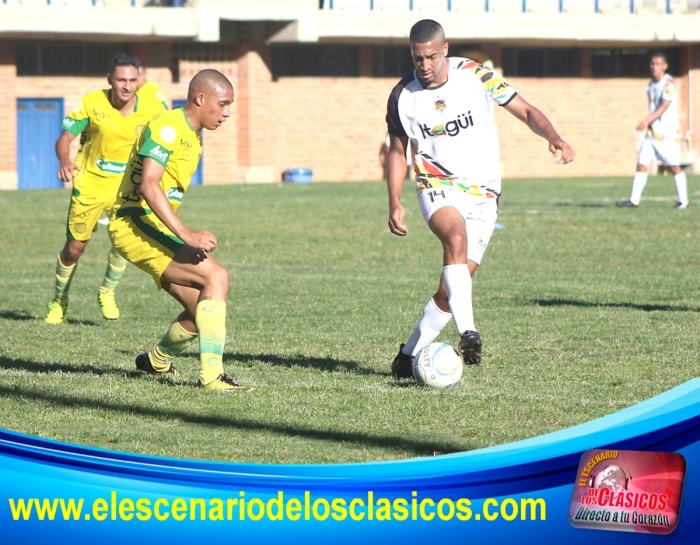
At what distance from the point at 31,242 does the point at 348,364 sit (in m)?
10.3

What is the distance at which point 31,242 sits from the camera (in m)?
17.8

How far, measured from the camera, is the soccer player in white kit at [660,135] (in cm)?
2111

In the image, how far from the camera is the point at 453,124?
7.94 m

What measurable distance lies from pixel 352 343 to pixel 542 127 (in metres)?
2.32

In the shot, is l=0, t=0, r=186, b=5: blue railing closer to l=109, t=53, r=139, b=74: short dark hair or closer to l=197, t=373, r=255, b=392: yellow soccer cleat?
l=109, t=53, r=139, b=74: short dark hair

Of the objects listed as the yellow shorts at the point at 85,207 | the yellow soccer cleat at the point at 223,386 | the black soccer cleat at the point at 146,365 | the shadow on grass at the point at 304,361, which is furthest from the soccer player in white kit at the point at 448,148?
the yellow shorts at the point at 85,207

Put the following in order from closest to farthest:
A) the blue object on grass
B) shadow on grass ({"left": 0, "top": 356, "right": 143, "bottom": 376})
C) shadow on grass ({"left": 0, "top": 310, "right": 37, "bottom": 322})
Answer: shadow on grass ({"left": 0, "top": 356, "right": 143, "bottom": 376})
shadow on grass ({"left": 0, "top": 310, "right": 37, "bottom": 322})
the blue object on grass

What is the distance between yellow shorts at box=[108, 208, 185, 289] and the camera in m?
7.63

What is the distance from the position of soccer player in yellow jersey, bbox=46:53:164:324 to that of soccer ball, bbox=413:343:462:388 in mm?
3951

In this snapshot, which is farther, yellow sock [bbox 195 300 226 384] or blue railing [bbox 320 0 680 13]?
blue railing [bbox 320 0 680 13]

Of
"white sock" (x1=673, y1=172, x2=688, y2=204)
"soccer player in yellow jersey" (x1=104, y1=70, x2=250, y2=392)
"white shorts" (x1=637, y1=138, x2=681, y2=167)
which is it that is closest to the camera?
"soccer player in yellow jersey" (x1=104, y1=70, x2=250, y2=392)

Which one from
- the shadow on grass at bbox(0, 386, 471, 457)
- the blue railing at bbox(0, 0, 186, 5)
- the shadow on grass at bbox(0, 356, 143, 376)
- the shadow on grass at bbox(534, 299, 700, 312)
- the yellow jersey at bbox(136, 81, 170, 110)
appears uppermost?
the blue railing at bbox(0, 0, 186, 5)

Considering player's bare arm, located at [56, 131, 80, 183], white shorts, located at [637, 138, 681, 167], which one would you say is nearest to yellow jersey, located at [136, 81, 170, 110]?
player's bare arm, located at [56, 131, 80, 183]

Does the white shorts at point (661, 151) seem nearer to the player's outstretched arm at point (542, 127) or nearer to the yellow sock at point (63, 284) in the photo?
the yellow sock at point (63, 284)
